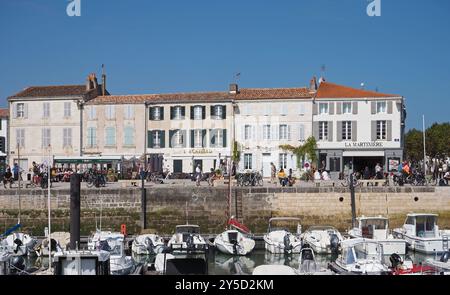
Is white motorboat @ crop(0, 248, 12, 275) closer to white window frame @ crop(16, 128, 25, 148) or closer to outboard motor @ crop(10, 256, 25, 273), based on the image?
outboard motor @ crop(10, 256, 25, 273)

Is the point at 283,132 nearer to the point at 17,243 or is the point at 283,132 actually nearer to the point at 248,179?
the point at 248,179

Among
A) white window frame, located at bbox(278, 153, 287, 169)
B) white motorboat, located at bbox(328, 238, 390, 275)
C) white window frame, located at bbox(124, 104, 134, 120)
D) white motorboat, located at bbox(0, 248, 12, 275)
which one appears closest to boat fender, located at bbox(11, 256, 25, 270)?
white motorboat, located at bbox(0, 248, 12, 275)

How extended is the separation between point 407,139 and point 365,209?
2883 cm

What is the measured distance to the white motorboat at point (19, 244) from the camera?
18438 millimetres

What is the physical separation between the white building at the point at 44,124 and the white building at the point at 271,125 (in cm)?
875

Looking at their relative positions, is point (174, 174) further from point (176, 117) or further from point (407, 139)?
point (407, 139)

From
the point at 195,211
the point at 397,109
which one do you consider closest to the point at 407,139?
the point at 397,109

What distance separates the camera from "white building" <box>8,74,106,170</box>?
29203mm

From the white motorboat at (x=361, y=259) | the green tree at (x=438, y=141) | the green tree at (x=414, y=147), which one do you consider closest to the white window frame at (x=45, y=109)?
the white motorboat at (x=361, y=259)

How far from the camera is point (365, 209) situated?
944 inches

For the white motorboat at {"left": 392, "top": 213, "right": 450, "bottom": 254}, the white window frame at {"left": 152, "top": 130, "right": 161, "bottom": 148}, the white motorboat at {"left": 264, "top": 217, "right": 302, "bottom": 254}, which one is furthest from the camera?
the white window frame at {"left": 152, "top": 130, "right": 161, "bottom": 148}

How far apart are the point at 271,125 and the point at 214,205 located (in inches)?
435

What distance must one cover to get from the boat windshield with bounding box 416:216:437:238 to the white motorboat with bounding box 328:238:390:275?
15.6ft
